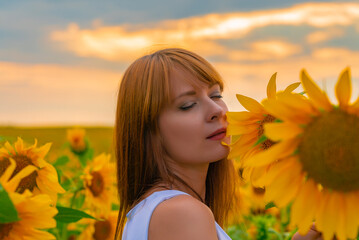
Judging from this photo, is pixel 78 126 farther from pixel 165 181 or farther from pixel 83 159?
pixel 165 181

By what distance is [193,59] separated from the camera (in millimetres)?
1971

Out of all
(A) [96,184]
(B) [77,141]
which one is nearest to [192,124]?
(A) [96,184]

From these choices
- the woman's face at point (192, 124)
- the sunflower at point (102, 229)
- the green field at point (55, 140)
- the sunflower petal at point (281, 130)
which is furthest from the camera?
the sunflower at point (102, 229)

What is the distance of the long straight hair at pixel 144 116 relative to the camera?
184 cm

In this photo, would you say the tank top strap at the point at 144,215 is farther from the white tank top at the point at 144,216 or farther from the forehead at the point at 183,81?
the forehead at the point at 183,81

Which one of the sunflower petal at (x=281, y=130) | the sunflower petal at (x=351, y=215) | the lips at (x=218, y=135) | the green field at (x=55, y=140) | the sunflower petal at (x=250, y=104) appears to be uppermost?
the sunflower petal at (x=250, y=104)

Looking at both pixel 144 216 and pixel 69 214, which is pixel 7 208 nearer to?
pixel 69 214

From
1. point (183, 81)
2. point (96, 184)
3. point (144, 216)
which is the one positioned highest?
point (183, 81)

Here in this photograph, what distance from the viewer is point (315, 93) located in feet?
2.98

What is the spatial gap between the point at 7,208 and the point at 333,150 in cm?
64

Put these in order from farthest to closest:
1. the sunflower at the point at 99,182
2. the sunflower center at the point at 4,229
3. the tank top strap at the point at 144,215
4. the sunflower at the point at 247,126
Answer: the sunflower at the point at 99,182 < the tank top strap at the point at 144,215 < the sunflower at the point at 247,126 < the sunflower center at the point at 4,229

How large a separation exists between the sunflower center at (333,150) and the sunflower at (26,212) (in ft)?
1.72

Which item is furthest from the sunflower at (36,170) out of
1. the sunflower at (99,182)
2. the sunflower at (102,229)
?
the sunflower at (102,229)

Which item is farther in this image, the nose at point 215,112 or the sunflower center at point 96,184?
the sunflower center at point 96,184
